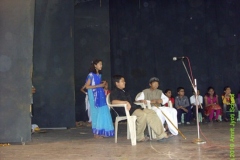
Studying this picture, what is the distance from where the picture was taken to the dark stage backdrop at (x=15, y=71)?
218 inches

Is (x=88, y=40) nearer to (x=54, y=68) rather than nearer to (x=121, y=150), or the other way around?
(x=54, y=68)

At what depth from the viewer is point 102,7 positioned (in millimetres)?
10273

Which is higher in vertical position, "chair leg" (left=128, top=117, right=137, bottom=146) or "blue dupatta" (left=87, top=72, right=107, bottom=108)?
"blue dupatta" (left=87, top=72, right=107, bottom=108)

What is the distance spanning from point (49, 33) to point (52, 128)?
1968 mm

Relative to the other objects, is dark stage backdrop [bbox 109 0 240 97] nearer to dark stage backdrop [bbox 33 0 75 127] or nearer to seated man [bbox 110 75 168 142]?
dark stage backdrop [bbox 33 0 75 127]

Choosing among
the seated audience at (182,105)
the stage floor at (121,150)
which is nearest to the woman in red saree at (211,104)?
the seated audience at (182,105)

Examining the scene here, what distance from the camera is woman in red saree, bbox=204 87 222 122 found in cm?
945

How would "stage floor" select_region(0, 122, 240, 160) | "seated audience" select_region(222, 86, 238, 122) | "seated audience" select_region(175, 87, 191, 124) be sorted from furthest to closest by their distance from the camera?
"seated audience" select_region(222, 86, 238, 122) → "seated audience" select_region(175, 87, 191, 124) → "stage floor" select_region(0, 122, 240, 160)

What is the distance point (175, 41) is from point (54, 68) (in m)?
3.29

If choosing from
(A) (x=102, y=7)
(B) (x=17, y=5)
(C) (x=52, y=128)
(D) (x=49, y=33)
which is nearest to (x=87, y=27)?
(A) (x=102, y=7)

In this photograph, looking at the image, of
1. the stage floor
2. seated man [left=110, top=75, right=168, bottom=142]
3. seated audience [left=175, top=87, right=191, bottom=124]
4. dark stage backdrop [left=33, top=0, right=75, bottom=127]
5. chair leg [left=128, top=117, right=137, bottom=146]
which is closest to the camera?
the stage floor

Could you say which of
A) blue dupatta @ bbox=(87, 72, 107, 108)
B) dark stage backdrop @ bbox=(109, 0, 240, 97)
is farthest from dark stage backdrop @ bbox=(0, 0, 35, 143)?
dark stage backdrop @ bbox=(109, 0, 240, 97)

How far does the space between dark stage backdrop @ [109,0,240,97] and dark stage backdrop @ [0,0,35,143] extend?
4.80 metres

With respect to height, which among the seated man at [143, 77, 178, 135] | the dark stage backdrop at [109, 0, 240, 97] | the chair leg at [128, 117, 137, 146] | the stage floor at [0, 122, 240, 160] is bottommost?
the stage floor at [0, 122, 240, 160]
